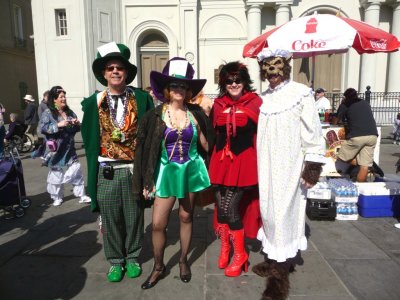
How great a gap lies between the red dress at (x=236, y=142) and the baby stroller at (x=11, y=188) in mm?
3267

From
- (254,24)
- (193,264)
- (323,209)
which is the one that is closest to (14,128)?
(193,264)

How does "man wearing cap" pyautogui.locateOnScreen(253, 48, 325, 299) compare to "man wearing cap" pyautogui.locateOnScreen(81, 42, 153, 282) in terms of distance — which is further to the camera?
"man wearing cap" pyautogui.locateOnScreen(81, 42, 153, 282)

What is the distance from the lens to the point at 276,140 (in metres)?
2.91

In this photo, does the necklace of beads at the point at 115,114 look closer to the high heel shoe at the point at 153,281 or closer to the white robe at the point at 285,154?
the white robe at the point at 285,154

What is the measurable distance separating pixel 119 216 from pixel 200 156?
3.14 ft

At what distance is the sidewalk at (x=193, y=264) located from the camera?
3133 millimetres

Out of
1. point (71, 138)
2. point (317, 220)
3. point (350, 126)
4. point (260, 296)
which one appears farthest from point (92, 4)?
point (260, 296)

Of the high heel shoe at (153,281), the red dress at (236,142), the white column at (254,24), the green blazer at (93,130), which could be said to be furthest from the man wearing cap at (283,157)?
the white column at (254,24)

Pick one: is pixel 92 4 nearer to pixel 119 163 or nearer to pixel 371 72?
pixel 371 72

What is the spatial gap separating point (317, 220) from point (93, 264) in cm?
303

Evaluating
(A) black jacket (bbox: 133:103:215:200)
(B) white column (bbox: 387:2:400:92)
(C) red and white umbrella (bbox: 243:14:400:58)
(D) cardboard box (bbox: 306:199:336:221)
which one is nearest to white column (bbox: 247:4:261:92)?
(B) white column (bbox: 387:2:400:92)

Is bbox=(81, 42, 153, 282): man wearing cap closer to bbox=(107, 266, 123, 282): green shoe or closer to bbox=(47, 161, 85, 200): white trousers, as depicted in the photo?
bbox=(107, 266, 123, 282): green shoe

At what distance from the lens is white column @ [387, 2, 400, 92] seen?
16.3m

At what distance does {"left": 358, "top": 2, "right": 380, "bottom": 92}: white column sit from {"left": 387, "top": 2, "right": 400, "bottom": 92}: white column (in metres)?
0.84
